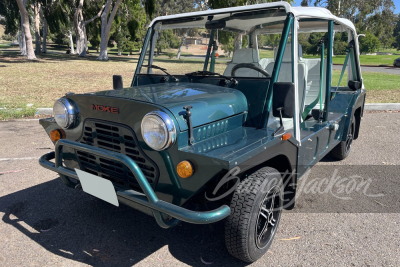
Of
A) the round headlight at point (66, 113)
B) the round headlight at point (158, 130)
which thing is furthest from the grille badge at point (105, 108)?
the round headlight at point (158, 130)

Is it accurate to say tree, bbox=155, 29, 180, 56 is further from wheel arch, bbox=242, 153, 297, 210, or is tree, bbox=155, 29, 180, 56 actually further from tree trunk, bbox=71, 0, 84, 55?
tree trunk, bbox=71, 0, 84, 55

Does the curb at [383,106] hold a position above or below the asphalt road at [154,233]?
above

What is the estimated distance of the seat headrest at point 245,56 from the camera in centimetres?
376

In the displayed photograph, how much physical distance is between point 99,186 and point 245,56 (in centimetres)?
223

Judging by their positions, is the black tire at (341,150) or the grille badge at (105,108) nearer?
the grille badge at (105,108)

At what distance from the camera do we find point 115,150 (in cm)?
271

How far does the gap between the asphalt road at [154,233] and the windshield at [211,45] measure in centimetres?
168

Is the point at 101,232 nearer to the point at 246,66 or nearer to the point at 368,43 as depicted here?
the point at 246,66

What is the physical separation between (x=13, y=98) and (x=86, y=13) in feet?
85.2

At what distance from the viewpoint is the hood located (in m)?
2.50

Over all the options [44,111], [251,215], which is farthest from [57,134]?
[44,111]

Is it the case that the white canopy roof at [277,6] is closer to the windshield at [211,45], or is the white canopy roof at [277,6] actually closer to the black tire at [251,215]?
the windshield at [211,45]

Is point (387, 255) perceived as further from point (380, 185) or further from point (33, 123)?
point (33, 123)

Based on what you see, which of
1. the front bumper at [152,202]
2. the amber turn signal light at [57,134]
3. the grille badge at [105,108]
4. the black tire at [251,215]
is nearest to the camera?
the front bumper at [152,202]
